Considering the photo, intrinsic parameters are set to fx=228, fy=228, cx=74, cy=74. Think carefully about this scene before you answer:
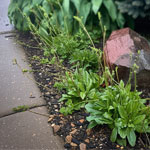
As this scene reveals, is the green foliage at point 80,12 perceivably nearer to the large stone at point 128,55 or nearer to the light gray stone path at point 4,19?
the large stone at point 128,55

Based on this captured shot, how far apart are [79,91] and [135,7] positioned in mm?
1562

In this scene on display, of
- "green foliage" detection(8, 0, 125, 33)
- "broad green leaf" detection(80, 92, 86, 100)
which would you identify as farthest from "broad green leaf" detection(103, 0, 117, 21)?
"broad green leaf" detection(80, 92, 86, 100)

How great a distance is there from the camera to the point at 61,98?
89.7 inches

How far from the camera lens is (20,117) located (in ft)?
6.97

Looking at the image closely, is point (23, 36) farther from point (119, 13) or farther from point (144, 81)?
point (144, 81)

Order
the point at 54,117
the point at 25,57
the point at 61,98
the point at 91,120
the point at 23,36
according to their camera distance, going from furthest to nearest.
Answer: the point at 23,36, the point at 25,57, the point at 61,98, the point at 54,117, the point at 91,120

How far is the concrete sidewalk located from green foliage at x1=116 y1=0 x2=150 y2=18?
155 cm

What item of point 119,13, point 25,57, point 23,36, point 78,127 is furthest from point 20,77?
point 119,13

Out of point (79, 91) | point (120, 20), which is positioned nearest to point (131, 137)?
point (79, 91)

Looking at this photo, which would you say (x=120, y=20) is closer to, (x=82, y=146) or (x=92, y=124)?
(x=92, y=124)

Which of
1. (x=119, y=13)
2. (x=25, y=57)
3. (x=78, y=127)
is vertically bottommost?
(x=78, y=127)

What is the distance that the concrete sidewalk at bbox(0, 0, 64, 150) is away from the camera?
6.09 feet

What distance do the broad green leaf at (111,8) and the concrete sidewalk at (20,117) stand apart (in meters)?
1.41

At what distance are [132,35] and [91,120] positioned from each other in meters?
1.33
